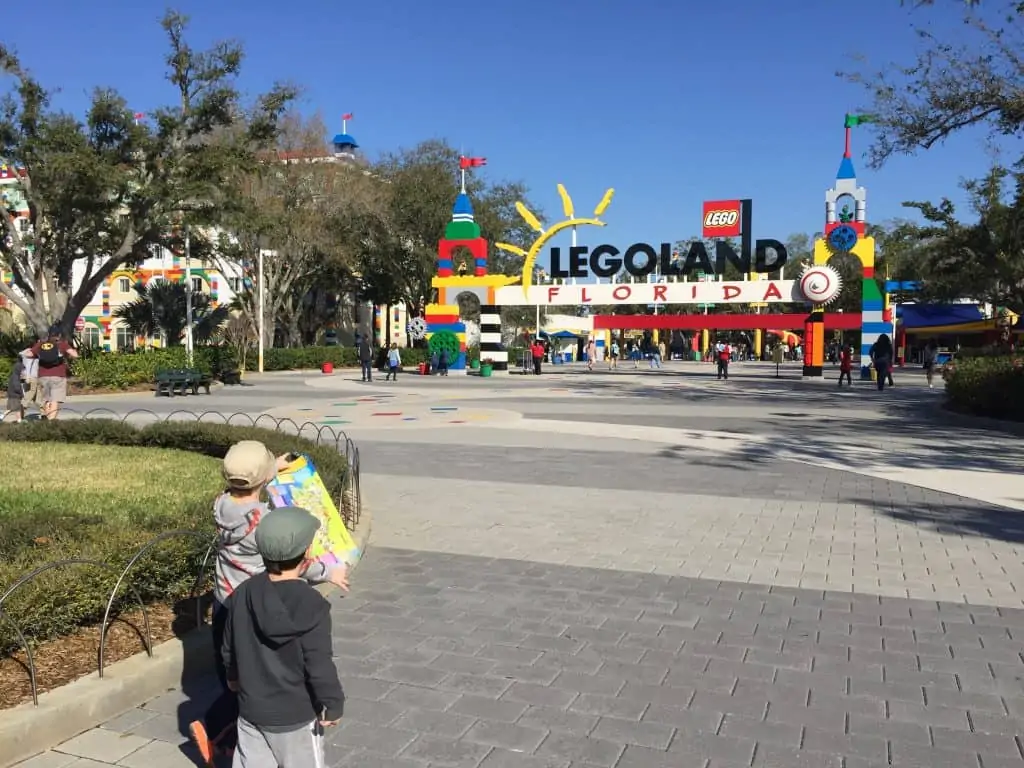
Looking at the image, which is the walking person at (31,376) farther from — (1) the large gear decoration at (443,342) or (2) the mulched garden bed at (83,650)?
(1) the large gear decoration at (443,342)

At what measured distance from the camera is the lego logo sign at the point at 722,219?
37.9 meters

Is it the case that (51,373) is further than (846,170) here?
No

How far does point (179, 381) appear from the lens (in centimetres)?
2289

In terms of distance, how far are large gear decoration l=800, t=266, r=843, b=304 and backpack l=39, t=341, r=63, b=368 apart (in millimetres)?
24917

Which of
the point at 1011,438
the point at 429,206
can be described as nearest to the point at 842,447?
the point at 1011,438

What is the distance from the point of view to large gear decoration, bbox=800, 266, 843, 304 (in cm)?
3039

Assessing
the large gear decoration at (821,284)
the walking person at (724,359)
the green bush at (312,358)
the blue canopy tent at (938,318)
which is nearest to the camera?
the large gear decoration at (821,284)

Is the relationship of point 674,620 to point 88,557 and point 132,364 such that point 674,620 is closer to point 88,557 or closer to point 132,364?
point 88,557

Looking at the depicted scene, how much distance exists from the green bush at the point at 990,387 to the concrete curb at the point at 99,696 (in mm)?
16009

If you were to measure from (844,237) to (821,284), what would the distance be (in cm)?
209

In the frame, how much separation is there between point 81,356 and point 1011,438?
79.2ft

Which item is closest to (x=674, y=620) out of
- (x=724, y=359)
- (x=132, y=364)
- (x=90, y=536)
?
(x=90, y=536)

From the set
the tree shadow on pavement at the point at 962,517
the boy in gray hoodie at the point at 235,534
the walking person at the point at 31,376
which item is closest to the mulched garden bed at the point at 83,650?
the boy in gray hoodie at the point at 235,534

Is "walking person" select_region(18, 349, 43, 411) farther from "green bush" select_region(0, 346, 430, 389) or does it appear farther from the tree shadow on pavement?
the tree shadow on pavement
